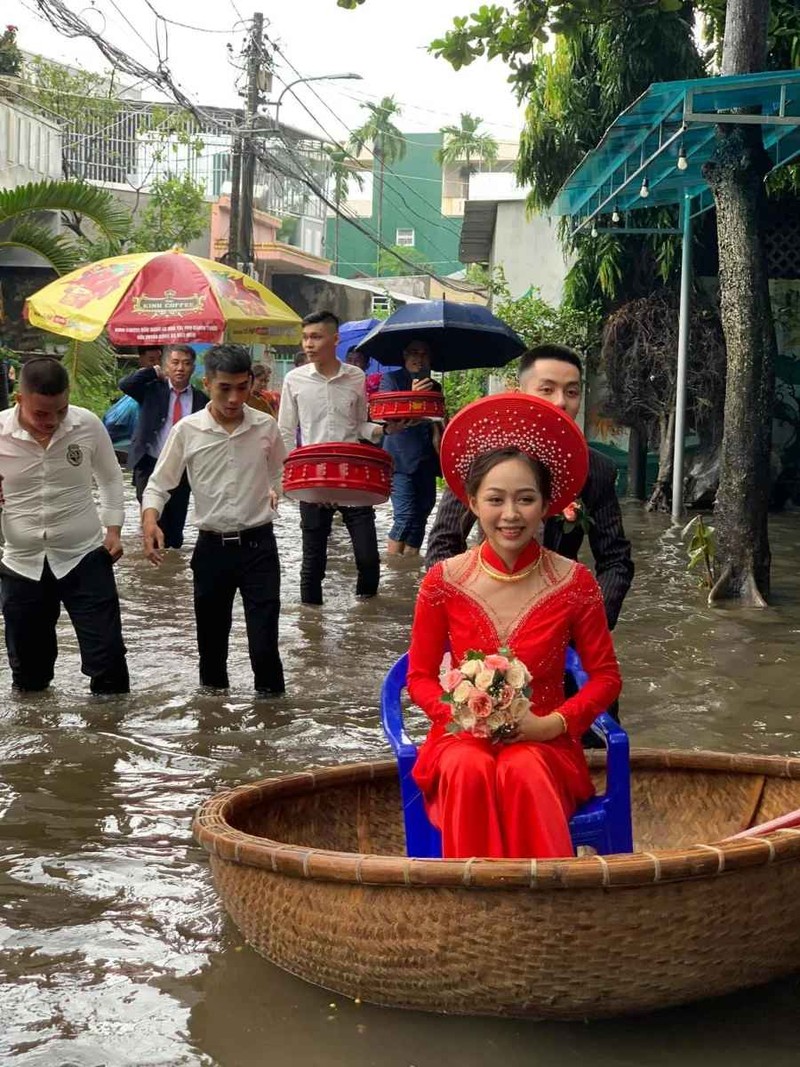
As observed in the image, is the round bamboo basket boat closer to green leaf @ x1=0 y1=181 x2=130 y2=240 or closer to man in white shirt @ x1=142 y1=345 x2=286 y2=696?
man in white shirt @ x1=142 y1=345 x2=286 y2=696

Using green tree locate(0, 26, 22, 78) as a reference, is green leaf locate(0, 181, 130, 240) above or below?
below

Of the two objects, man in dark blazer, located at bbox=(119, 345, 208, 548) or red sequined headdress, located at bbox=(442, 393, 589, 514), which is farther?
man in dark blazer, located at bbox=(119, 345, 208, 548)

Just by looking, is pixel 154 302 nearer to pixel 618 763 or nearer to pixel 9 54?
pixel 618 763

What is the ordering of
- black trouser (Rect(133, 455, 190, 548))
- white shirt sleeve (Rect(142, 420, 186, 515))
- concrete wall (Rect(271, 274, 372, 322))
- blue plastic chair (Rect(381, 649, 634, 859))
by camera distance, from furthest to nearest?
concrete wall (Rect(271, 274, 372, 322)) < black trouser (Rect(133, 455, 190, 548)) < white shirt sleeve (Rect(142, 420, 186, 515)) < blue plastic chair (Rect(381, 649, 634, 859))

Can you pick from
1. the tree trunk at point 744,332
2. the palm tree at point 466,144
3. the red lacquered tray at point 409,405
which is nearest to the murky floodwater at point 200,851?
the tree trunk at point 744,332

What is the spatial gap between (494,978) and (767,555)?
777cm

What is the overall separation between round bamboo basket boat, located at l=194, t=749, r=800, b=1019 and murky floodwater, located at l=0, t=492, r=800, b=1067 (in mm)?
82

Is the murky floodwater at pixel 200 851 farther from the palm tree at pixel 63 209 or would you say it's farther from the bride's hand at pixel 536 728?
the palm tree at pixel 63 209

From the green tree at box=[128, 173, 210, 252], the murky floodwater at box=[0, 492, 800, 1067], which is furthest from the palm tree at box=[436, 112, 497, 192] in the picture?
the murky floodwater at box=[0, 492, 800, 1067]

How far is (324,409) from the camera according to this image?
10219mm

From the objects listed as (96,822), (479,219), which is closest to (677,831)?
(96,822)

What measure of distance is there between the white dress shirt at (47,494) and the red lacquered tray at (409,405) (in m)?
3.45

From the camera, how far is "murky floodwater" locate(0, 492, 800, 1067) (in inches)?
146

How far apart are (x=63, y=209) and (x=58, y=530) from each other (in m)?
8.07
